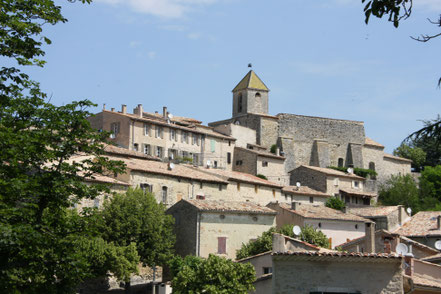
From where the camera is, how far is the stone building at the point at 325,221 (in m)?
48.0

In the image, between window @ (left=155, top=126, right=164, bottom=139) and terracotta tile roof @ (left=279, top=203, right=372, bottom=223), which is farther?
window @ (left=155, top=126, right=164, bottom=139)

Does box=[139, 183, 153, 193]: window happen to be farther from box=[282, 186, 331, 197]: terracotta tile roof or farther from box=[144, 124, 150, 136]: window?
box=[282, 186, 331, 197]: terracotta tile roof

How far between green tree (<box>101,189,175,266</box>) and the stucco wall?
21979 mm

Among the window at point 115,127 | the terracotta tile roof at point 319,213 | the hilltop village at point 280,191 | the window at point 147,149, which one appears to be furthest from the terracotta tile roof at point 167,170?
the window at point 115,127

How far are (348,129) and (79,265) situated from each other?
232 feet

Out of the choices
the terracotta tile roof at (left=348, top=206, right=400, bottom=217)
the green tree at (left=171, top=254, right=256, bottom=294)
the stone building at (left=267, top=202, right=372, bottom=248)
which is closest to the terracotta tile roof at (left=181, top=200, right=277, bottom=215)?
the stone building at (left=267, top=202, right=372, bottom=248)

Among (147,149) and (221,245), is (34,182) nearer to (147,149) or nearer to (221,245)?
(221,245)

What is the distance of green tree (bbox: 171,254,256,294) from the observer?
2922cm

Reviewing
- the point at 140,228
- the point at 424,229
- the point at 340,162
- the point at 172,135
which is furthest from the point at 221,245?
the point at 340,162

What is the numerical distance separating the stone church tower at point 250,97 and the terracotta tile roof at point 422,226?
33367 mm

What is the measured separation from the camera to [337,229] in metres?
49.2

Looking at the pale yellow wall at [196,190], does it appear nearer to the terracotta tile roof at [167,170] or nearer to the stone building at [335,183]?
the terracotta tile roof at [167,170]

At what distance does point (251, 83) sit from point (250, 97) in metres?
2.27

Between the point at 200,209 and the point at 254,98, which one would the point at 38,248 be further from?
the point at 254,98
